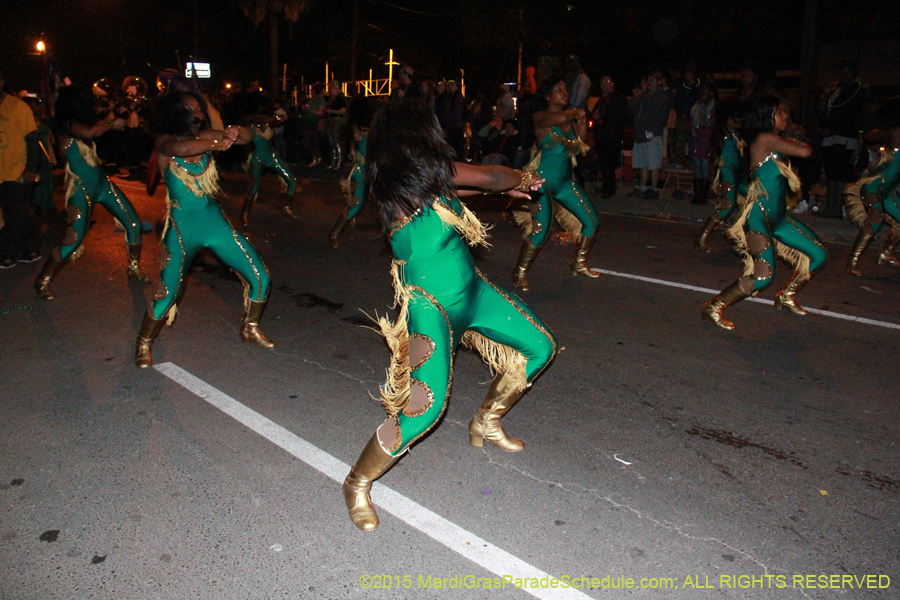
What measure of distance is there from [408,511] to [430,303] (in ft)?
3.27

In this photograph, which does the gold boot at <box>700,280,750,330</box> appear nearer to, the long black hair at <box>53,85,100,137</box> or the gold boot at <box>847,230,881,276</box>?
the gold boot at <box>847,230,881,276</box>

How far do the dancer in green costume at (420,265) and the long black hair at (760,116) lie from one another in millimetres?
3057

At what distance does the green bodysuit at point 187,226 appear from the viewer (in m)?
4.68

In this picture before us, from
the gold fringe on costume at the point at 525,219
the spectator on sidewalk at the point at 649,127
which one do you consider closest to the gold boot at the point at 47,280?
the gold fringe on costume at the point at 525,219

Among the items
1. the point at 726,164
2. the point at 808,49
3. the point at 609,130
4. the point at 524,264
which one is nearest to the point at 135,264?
the point at 524,264

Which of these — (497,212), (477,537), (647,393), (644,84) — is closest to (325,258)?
(497,212)

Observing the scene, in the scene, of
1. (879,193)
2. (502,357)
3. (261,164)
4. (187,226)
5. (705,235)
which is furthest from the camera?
(261,164)

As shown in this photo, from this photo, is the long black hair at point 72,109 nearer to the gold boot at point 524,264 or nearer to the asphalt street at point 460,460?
the asphalt street at point 460,460

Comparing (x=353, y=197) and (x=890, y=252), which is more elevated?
(x=353, y=197)

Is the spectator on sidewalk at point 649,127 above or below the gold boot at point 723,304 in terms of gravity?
above

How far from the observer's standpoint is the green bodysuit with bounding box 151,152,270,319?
4680 mm

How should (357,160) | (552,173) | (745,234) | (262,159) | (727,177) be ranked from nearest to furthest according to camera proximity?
1. (745,234)
2. (552,173)
3. (727,177)
4. (357,160)
5. (262,159)

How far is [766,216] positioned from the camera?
5.52m

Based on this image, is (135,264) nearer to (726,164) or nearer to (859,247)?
(726,164)
